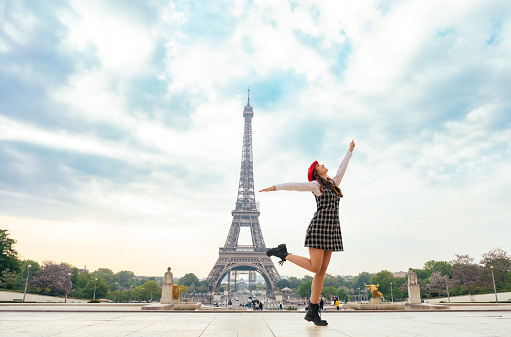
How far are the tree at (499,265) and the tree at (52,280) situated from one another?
6801 centimetres

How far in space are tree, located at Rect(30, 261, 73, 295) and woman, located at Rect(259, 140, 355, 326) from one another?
61.6 metres

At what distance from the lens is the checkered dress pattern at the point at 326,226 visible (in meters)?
6.49

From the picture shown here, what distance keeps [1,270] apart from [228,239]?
43.7m

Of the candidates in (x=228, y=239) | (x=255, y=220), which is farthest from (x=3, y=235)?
(x=255, y=220)

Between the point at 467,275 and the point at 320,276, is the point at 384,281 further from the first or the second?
the point at 320,276

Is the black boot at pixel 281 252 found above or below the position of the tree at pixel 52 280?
above

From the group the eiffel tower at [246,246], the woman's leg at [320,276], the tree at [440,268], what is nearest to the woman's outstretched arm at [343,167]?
the woman's leg at [320,276]

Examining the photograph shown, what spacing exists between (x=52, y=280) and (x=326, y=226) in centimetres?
6443

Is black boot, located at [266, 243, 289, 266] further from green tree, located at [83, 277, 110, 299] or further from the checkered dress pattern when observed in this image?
green tree, located at [83, 277, 110, 299]

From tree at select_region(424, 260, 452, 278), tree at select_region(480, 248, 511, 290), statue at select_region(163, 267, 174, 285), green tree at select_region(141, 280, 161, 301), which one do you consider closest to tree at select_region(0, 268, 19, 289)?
statue at select_region(163, 267, 174, 285)

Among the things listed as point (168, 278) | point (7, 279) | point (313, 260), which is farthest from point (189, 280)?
point (313, 260)

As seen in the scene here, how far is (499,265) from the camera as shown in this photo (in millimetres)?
52094

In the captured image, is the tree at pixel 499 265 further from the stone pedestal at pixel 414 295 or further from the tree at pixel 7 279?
the tree at pixel 7 279

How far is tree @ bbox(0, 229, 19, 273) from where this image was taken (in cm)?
4835
